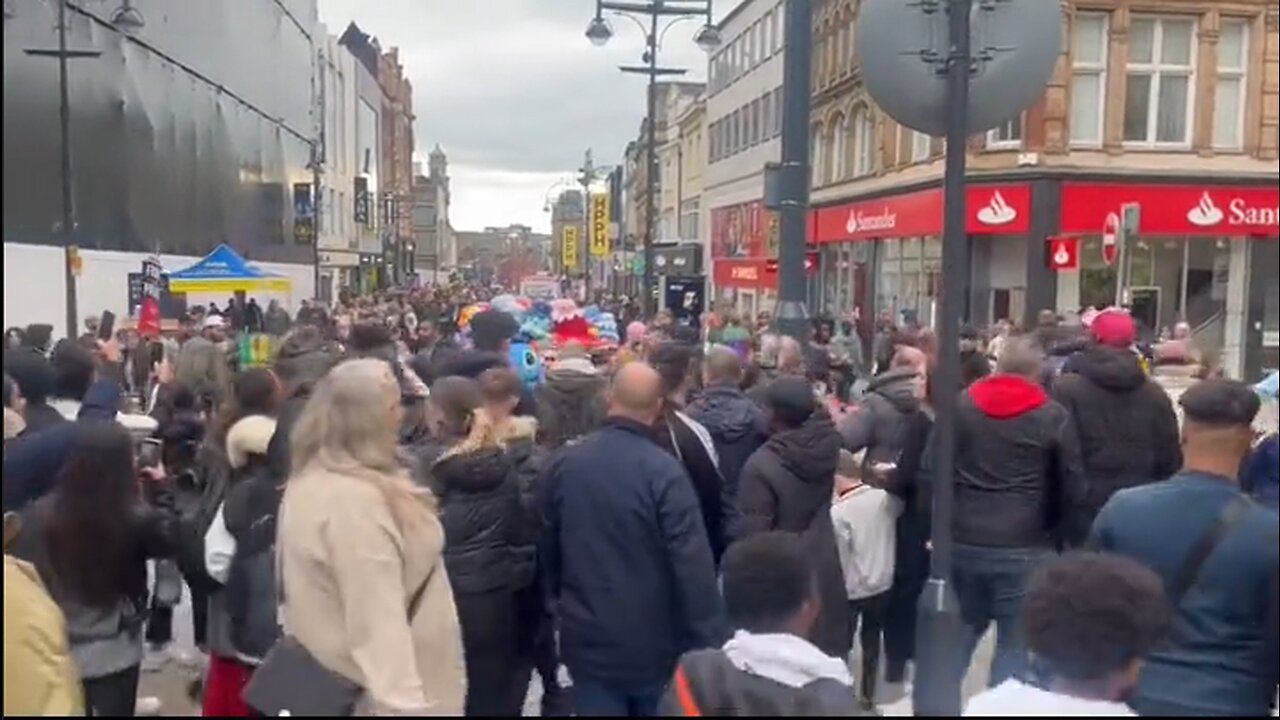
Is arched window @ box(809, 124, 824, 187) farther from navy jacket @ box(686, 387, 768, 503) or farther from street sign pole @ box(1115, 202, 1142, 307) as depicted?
navy jacket @ box(686, 387, 768, 503)

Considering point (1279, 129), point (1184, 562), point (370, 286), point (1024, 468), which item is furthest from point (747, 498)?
point (370, 286)

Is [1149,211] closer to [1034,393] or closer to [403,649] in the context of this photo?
[1034,393]

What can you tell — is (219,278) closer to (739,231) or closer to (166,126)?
(166,126)

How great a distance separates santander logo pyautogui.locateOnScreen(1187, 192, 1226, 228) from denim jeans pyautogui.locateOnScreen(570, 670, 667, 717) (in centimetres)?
2438

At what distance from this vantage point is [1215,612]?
3.78 metres

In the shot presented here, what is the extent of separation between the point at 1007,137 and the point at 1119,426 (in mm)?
20999

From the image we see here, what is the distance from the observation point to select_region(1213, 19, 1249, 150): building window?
87.6 feet

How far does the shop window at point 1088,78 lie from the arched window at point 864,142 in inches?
323

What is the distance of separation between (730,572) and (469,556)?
6.64 feet

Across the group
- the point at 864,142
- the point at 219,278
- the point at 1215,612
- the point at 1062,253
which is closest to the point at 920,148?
the point at 864,142

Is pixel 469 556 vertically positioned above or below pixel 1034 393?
below

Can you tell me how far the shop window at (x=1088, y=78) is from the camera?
26.4 metres

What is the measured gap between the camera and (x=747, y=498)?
5.90 meters

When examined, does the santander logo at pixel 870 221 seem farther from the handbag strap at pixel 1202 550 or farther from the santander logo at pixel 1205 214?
the handbag strap at pixel 1202 550
